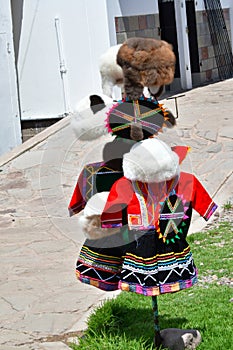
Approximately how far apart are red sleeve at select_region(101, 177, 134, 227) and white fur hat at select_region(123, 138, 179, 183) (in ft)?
0.25

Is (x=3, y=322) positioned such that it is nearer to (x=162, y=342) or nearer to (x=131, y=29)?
(x=162, y=342)

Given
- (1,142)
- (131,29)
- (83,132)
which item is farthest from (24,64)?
(83,132)

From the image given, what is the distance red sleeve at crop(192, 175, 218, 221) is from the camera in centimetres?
396

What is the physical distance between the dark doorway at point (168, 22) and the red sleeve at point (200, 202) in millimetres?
9946

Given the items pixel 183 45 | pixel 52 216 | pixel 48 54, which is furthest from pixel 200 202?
pixel 183 45

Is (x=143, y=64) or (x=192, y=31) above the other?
(x=192, y=31)

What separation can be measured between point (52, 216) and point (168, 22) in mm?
7393

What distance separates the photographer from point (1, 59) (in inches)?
423

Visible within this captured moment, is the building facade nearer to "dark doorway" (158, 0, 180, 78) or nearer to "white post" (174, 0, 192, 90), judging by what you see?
"white post" (174, 0, 192, 90)

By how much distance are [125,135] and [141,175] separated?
28 centimetres

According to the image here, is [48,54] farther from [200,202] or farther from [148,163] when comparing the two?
[148,163]

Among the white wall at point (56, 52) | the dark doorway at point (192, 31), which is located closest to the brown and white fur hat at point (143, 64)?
the white wall at point (56, 52)

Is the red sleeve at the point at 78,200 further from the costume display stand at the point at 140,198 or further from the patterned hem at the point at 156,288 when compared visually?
the patterned hem at the point at 156,288

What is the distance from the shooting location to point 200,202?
3979 mm
